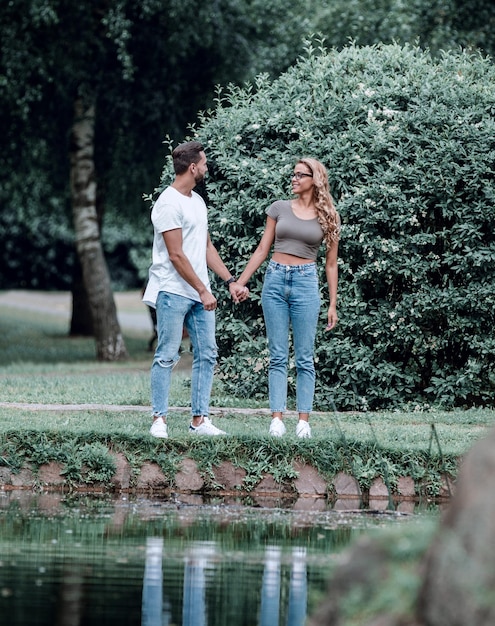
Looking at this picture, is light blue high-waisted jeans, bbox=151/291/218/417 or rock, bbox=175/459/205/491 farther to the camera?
light blue high-waisted jeans, bbox=151/291/218/417

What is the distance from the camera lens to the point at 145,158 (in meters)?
23.2

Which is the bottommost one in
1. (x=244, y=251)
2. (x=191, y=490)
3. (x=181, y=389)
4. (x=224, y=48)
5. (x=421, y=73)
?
(x=191, y=490)

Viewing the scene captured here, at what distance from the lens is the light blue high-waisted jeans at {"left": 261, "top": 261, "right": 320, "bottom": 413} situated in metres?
9.69

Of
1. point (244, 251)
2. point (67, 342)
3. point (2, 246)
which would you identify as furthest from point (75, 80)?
point (2, 246)

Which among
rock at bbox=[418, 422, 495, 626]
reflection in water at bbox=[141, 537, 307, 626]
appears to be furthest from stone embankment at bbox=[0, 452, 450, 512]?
rock at bbox=[418, 422, 495, 626]

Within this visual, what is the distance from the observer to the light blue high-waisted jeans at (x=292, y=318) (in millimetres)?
9688

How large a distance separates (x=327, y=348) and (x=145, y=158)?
11695 mm

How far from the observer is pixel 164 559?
6.39 metres

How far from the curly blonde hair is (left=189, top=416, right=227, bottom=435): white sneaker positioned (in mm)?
1626

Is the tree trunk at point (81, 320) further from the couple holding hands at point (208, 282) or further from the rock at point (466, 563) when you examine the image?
the rock at point (466, 563)

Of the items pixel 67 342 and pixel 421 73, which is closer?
pixel 421 73

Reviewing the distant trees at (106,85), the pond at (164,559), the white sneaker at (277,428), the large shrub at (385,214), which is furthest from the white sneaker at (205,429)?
the distant trees at (106,85)

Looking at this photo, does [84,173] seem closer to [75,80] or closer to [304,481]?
[75,80]

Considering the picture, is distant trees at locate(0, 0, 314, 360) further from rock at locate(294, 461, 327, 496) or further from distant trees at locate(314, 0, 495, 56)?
rock at locate(294, 461, 327, 496)
